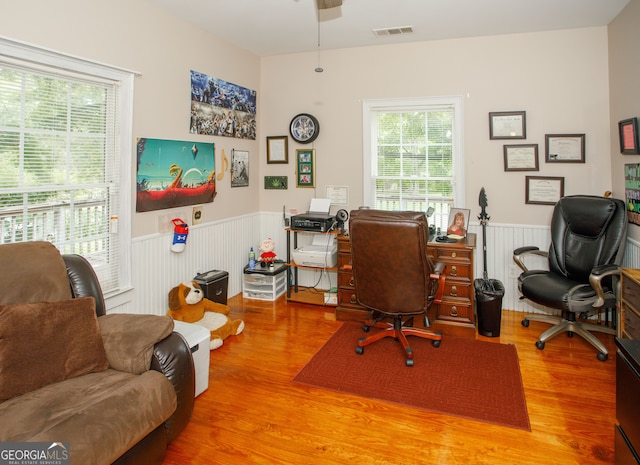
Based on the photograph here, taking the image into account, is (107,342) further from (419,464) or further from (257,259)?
(257,259)

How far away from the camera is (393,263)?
2.88 metres

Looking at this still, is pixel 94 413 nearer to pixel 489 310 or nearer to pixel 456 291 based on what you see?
pixel 456 291

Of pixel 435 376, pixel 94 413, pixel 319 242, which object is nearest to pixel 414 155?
pixel 319 242

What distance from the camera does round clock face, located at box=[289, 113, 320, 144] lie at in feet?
15.0

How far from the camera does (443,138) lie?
4219mm

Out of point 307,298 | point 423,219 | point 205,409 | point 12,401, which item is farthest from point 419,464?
point 307,298

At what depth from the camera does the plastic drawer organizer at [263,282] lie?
443 cm

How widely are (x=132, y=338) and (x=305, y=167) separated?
300 centimetres

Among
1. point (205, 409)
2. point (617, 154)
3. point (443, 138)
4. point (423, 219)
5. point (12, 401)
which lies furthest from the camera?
point (443, 138)

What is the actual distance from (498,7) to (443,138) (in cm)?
124

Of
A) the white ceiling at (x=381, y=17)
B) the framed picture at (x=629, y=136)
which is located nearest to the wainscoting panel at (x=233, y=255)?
the framed picture at (x=629, y=136)

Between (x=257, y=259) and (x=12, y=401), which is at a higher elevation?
(x=257, y=259)

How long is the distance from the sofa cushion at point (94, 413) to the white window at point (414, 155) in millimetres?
3074

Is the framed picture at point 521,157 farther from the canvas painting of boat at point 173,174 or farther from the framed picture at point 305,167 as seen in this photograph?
the canvas painting of boat at point 173,174
